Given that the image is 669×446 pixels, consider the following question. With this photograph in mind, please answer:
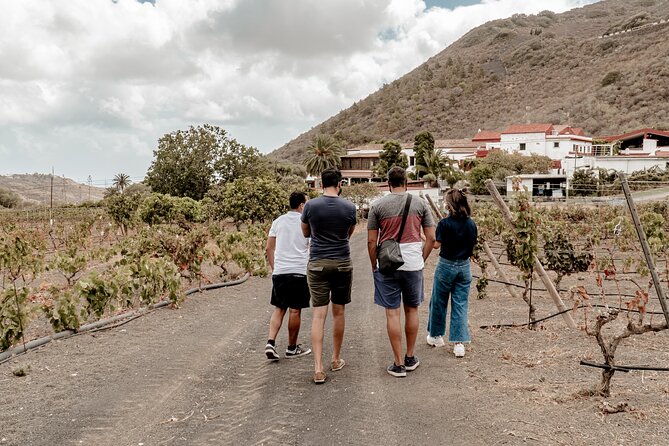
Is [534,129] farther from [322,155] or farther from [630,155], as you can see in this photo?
[322,155]

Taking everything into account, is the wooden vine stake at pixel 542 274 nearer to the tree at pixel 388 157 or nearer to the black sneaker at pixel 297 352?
the black sneaker at pixel 297 352

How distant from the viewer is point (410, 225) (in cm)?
480

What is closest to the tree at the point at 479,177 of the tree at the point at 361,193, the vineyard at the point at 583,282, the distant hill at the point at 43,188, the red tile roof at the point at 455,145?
the tree at the point at 361,193

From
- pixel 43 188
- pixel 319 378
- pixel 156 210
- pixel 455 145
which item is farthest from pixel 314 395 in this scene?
pixel 43 188

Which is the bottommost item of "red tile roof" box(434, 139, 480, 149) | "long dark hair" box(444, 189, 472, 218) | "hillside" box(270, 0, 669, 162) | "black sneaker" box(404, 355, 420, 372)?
"black sneaker" box(404, 355, 420, 372)

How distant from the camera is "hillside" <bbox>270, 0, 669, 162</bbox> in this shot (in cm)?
7019

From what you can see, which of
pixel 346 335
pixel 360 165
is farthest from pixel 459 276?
pixel 360 165

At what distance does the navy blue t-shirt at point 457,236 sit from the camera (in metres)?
5.36

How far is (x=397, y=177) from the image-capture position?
479 cm

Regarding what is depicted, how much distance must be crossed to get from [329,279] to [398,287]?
617mm

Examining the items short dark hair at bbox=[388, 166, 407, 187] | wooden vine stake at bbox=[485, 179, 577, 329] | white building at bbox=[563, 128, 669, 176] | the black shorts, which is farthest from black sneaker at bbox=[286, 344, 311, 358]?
white building at bbox=[563, 128, 669, 176]

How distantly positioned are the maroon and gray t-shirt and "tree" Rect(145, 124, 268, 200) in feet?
116

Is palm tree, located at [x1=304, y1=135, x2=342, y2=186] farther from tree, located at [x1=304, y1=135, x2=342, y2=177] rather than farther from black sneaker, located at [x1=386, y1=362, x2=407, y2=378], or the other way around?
black sneaker, located at [x1=386, y1=362, x2=407, y2=378]

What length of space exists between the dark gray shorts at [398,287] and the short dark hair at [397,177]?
0.78 meters
